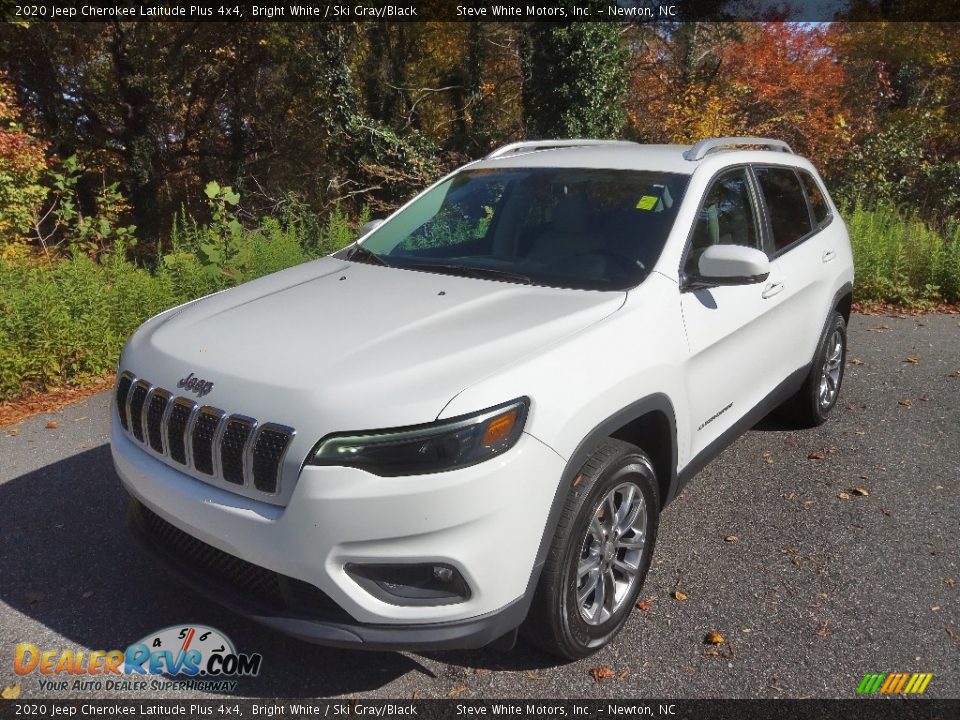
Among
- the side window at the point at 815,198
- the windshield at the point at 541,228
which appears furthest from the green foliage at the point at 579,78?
the windshield at the point at 541,228

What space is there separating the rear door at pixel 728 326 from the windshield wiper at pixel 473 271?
709mm

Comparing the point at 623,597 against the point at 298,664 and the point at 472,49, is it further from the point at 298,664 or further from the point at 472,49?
the point at 472,49

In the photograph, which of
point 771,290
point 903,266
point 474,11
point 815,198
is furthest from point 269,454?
point 474,11

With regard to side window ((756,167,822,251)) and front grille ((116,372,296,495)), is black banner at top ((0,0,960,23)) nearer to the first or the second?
side window ((756,167,822,251))

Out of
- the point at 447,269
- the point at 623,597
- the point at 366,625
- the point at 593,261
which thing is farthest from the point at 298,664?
the point at 593,261

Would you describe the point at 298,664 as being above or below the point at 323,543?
below

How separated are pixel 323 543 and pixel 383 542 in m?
0.18

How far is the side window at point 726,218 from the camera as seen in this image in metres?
3.48

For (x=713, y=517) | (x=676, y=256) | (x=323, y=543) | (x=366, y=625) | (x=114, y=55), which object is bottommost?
(x=713, y=517)

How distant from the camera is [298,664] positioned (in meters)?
2.85

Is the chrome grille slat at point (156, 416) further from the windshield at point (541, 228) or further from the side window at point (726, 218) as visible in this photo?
the side window at point (726, 218)

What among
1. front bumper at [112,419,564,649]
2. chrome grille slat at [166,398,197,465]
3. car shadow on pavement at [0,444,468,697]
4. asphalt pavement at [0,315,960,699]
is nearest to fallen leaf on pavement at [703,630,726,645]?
asphalt pavement at [0,315,960,699]

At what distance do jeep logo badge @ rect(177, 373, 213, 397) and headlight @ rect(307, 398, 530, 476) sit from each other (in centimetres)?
53

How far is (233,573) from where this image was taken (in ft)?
8.44
